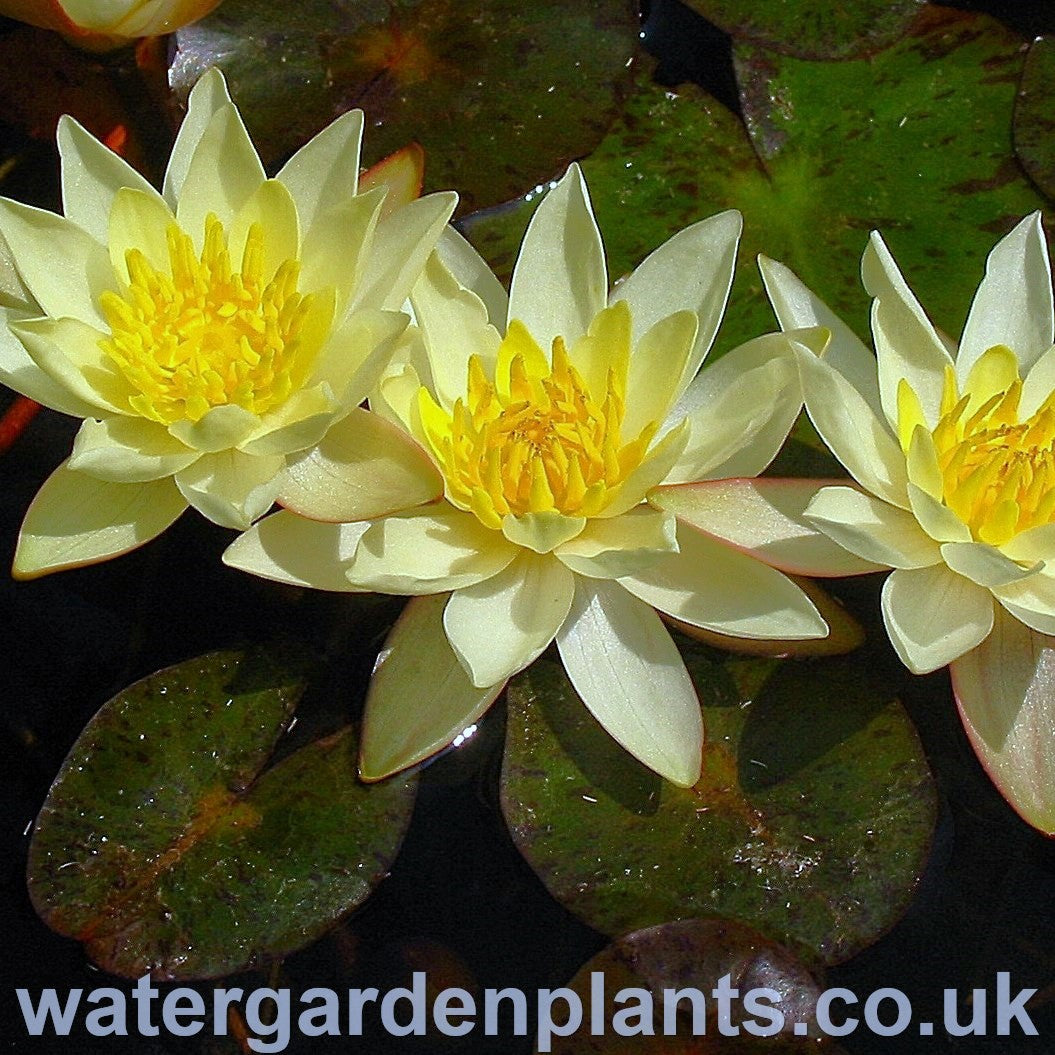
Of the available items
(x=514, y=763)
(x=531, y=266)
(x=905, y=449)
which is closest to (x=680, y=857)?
(x=514, y=763)

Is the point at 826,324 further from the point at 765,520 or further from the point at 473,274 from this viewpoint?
the point at 473,274

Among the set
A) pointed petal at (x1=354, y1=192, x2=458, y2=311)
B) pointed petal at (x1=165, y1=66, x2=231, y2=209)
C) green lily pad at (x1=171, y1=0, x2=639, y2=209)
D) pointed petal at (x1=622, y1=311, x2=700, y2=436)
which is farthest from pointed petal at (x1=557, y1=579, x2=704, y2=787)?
green lily pad at (x1=171, y1=0, x2=639, y2=209)

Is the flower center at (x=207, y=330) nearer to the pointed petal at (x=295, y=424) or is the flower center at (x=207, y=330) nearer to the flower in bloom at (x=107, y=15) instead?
the pointed petal at (x=295, y=424)

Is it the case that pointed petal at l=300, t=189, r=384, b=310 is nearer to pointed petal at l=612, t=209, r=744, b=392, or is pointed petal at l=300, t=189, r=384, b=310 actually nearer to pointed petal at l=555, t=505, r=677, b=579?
pointed petal at l=612, t=209, r=744, b=392

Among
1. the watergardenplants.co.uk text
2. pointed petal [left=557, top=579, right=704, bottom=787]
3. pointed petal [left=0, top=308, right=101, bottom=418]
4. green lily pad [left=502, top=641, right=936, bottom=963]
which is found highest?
pointed petal [left=0, top=308, right=101, bottom=418]

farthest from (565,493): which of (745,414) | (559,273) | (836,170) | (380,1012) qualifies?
(836,170)

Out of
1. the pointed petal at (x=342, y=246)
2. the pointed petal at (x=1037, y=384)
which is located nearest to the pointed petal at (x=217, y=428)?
the pointed petal at (x=342, y=246)

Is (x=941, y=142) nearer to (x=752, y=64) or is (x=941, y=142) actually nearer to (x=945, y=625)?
(x=752, y=64)
